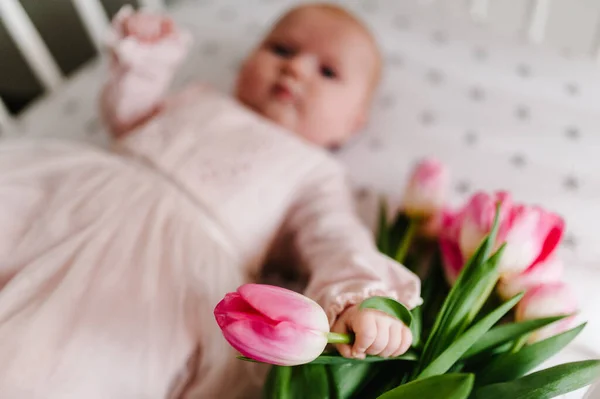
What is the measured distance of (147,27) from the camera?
2.88ft

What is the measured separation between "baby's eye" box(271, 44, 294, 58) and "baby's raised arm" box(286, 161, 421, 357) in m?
0.23

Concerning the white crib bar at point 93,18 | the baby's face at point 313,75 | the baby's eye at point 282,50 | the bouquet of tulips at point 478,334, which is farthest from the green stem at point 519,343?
the white crib bar at point 93,18

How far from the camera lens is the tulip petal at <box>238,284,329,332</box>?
441mm

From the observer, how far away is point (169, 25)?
2.95 ft

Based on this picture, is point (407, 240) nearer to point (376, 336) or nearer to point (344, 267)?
point (344, 267)

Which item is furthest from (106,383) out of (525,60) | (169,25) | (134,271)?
(525,60)

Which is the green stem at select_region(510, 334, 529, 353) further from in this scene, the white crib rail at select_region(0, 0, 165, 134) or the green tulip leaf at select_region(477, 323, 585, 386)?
the white crib rail at select_region(0, 0, 165, 134)

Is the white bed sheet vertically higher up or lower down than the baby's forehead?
lower down

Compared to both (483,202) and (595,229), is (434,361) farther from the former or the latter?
(595,229)

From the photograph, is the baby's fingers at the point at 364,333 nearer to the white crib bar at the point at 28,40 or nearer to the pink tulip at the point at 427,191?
the pink tulip at the point at 427,191

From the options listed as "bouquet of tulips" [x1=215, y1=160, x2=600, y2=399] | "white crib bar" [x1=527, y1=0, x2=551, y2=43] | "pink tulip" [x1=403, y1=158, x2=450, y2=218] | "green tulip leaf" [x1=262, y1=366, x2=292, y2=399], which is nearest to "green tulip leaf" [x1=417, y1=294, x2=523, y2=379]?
"bouquet of tulips" [x1=215, y1=160, x2=600, y2=399]

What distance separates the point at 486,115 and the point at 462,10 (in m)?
0.30

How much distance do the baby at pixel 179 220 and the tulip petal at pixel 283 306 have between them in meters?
0.11

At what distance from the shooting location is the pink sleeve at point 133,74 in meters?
0.86
